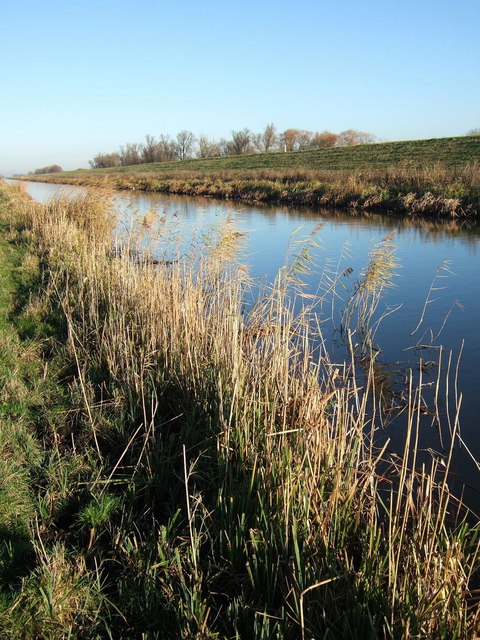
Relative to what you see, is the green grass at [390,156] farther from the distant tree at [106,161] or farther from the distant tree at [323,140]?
the distant tree at [106,161]

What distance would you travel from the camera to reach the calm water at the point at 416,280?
530 centimetres

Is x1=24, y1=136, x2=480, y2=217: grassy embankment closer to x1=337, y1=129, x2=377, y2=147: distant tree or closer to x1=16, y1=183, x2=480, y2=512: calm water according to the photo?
x1=16, y1=183, x2=480, y2=512: calm water

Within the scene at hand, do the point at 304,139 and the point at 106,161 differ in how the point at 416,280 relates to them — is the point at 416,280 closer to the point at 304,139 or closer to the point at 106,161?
the point at 304,139

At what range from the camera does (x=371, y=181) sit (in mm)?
24078

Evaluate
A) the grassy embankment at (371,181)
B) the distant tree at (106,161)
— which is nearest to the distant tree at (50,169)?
the distant tree at (106,161)

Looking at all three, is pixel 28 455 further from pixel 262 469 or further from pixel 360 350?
pixel 360 350

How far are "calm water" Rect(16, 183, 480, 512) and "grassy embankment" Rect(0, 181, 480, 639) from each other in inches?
35.9

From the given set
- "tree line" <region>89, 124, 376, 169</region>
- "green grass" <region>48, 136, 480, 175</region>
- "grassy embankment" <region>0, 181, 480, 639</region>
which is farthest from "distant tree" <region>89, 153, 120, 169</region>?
"grassy embankment" <region>0, 181, 480, 639</region>

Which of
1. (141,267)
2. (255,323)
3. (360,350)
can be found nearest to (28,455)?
(255,323)

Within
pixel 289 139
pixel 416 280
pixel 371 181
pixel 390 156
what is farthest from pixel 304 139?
pixel 416 280

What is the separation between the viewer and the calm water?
17.4ft

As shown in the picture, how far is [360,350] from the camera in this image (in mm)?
7277

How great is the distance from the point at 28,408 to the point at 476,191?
1825cm

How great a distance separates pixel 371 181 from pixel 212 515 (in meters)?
22.9
